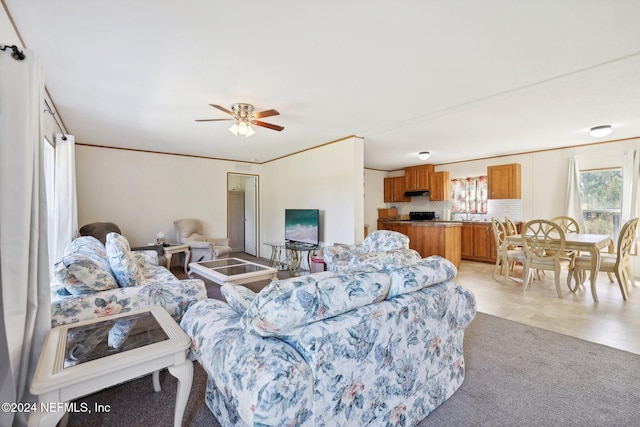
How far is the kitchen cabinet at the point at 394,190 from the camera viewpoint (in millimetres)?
7617

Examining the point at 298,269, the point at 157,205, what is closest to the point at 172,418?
the point at 298,269

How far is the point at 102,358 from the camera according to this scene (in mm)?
1196

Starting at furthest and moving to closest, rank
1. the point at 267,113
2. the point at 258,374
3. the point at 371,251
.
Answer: the point at 371,251, the point at 267,113, the point at 258,374

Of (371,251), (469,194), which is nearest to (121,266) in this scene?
(371,251)

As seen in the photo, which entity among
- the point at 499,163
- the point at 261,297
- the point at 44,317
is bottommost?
the point at 44,317

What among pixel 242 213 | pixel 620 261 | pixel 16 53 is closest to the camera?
pixel 16 53

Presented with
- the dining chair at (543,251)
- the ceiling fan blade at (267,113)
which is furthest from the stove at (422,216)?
the ceiling fan blade at (267,113)

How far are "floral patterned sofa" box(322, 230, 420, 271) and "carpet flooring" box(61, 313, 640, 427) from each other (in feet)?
4.25

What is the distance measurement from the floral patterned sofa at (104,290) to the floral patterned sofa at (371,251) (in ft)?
6.02

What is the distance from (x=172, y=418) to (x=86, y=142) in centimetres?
521

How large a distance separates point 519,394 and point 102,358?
96.0 inches

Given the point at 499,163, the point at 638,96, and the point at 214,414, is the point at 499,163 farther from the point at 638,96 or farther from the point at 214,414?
the point at 214,414

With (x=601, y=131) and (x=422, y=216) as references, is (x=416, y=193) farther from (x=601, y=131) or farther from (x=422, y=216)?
(x=601, y=131)

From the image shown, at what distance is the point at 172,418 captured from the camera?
1595 millimetres
